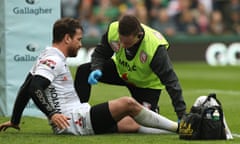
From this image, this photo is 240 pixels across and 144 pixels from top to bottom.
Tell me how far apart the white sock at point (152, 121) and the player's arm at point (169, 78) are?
0.16 m

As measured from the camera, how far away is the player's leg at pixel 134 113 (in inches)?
380

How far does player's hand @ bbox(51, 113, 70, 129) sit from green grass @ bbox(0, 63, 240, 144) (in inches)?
7.5

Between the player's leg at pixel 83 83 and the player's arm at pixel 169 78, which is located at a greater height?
the player's arm at pixel 169 78

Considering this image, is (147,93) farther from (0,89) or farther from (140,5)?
(140,5)

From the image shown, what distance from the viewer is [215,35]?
27.9 m

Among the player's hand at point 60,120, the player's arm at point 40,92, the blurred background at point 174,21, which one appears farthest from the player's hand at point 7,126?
the blurred background at point 174,21

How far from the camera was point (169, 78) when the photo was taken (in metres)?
10.0

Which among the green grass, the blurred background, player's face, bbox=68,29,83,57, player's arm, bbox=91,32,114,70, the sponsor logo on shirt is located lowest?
the blurred background

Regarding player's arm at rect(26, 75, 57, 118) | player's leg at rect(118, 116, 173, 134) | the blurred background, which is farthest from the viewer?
the blurred background

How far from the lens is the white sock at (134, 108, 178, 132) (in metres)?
9.76

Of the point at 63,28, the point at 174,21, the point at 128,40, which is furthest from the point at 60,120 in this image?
the point at 174,21

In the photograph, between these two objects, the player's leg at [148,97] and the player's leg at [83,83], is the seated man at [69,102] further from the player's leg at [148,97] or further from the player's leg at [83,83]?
the player's leg at [148,97]

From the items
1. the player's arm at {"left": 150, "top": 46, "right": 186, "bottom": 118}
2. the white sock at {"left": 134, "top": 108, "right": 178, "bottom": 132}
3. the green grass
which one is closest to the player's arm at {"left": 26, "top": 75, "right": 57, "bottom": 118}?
the green grass

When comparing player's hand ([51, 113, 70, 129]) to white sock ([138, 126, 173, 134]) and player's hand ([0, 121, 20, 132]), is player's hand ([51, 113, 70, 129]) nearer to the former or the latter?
player's hand ([0, 121, 20, 132])
